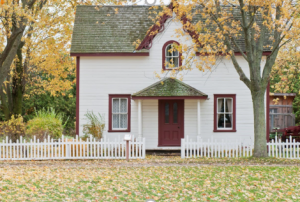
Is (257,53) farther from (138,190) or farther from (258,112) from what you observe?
(138,190)

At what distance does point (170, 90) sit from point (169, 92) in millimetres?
182

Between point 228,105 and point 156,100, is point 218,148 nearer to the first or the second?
point 228,105

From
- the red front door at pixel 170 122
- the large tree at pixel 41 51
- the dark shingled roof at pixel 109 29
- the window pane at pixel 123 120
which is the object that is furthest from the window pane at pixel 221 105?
the large tree at pixel 41 51

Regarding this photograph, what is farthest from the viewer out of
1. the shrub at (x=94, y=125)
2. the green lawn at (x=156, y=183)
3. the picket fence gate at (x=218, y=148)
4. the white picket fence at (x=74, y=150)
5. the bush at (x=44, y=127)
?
the bush at (x=44, y=127)

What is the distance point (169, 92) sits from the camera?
61.8ft

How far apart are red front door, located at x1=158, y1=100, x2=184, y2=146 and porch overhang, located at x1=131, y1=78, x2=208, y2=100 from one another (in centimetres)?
98

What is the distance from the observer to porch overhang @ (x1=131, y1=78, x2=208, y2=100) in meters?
18.7

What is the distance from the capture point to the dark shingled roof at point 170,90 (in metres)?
18.8

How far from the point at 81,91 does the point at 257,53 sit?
892 centimetres

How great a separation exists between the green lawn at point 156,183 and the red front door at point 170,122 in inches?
220

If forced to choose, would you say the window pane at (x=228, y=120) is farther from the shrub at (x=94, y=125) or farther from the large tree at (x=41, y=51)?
the large tree at (x=41, y=51)

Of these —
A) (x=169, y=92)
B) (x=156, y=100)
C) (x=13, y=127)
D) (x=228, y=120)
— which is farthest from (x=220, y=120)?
(x=13, y=127)

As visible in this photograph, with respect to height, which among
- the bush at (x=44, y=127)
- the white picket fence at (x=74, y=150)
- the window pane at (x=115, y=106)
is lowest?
the white picket fence at (x=74, y=150)

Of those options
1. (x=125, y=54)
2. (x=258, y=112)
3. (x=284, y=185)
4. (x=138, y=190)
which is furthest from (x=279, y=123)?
(x=138, y=190)
